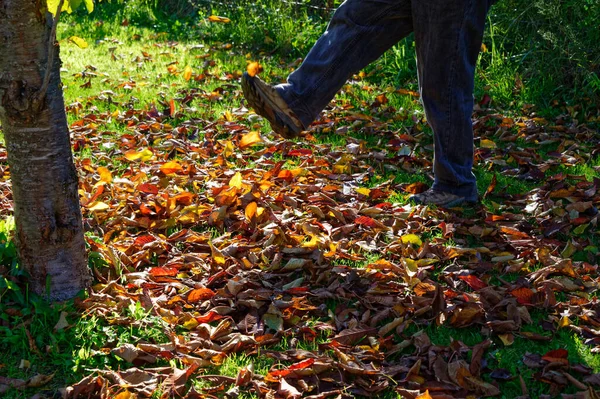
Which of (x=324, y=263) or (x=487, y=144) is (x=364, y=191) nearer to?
(x=324, y=263)

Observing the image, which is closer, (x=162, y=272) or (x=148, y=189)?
(x=162, y=272)

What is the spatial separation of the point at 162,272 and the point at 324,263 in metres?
0.72

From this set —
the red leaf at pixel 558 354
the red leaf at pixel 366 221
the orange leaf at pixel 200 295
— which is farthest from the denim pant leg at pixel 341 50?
the red leaf at pixel 558 354

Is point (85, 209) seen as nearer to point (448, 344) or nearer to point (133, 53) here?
point (448, 344)

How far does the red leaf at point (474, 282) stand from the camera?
3.15 meters

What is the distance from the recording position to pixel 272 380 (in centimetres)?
250

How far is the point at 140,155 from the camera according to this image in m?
4.41

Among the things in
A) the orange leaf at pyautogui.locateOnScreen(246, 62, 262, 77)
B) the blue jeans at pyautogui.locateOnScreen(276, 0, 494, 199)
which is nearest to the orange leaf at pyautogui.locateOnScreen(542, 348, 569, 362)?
the blue jeans at pyautogui.locateOnScreen(276, 0, 494, 199)

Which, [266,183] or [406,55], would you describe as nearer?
[266,183]

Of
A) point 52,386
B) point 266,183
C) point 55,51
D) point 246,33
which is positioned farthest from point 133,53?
point 52,386

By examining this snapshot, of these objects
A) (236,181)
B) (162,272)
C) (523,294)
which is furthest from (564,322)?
(236,181)

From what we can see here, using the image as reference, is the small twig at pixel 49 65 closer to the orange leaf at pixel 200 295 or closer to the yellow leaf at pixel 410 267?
the orange leaf at pixel 200 295

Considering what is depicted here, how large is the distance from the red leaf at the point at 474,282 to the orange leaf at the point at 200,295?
1094mm

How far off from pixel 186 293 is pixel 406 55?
4027 mm
